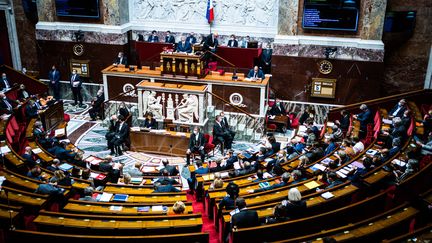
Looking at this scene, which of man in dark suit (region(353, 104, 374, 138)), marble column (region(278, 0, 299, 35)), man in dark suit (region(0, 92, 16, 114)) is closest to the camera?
man in dark suit (region(353, 104, 374, 138))

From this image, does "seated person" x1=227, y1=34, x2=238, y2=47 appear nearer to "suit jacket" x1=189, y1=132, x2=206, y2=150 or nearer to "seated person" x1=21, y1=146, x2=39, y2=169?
"suit jacket" x1=189, y1=132, x2=206, y2=150

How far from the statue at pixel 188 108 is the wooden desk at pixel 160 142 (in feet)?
3.49

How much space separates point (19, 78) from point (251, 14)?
1015cm

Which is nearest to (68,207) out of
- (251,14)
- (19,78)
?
(19,78)

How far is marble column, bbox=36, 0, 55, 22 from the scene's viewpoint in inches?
765

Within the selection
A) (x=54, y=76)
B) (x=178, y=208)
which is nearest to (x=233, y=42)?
(x=54, y=76)

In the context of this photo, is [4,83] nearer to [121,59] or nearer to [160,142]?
→ [121,59]

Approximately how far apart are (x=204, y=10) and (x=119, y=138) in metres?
8.25

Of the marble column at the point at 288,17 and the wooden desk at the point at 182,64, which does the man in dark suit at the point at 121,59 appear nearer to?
the wooden desk at the point at 182,64

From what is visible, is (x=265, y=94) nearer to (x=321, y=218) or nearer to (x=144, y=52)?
(x=144, y=52)

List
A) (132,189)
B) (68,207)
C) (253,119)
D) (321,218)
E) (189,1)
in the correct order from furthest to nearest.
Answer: (189,1), (253,119), (132,189), (68,207), (321,218)

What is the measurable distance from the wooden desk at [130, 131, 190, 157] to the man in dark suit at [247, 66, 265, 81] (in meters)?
3.75

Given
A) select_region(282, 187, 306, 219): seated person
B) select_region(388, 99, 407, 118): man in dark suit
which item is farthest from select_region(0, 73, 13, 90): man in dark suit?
select_region(388, 99, 407, 118): man in dark suit

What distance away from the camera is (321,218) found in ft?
26.5
